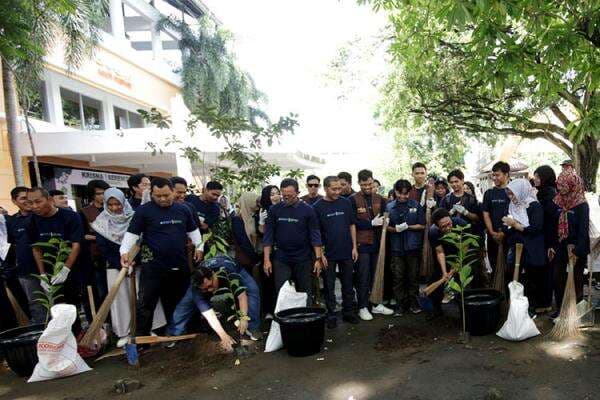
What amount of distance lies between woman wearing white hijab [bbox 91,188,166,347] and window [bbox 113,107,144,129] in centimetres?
1210

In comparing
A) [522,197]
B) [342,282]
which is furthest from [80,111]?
[522,197]

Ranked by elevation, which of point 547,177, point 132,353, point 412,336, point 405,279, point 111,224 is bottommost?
point 412,336

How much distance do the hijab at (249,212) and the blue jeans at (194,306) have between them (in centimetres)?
74

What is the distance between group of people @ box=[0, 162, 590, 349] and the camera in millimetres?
4434

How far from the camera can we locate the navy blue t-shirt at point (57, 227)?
464cm

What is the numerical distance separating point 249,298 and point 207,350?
0.65 m

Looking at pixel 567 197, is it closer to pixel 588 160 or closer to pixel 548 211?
pixel 548 211

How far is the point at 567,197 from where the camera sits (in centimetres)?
437

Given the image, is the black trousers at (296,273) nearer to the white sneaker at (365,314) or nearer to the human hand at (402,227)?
the white sneaker at (365,314)

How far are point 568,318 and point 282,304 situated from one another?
8.61 ft

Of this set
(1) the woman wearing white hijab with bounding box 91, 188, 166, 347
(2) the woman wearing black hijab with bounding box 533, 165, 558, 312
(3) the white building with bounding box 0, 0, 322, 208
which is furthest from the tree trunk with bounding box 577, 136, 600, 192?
(1) the woman wearing white hijab with bounding box 91, 188, 166, 347

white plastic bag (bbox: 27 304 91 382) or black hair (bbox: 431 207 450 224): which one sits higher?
black hair (bbox: 431 207 450 224)

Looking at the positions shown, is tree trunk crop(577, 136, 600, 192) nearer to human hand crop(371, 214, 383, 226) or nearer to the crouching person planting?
human hand crop(371, 214, 383, 226)

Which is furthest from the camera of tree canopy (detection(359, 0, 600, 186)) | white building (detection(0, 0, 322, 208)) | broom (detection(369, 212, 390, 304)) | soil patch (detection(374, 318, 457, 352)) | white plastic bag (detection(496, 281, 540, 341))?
white building (detection(0, 0, 322, 208))
